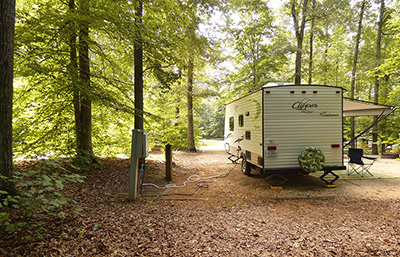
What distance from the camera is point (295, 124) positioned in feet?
18.7

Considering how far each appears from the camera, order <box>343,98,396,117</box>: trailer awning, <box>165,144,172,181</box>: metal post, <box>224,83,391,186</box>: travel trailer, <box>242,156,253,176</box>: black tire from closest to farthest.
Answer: <box>224,83,391,186</box>: travel trailer → <box>165,144,172,181</box>: metal post → <box>242,156,253,176</box>: black tire → <box>343,98,396,117</box>: trailer awning

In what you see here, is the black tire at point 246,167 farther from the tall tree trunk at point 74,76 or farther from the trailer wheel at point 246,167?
the tall tree trunk at point 74,76

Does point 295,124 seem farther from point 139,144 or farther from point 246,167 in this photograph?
point 139,144

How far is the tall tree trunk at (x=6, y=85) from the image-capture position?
2.59m

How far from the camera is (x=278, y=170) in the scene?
18.3 ft

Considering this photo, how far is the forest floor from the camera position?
2.45 m

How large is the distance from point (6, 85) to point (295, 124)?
5996 mm

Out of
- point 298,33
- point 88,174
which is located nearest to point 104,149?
point 88,174

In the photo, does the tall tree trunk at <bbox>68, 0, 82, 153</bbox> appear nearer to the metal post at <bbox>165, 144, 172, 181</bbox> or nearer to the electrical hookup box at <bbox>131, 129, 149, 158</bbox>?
the electrical hookup box at <bbox>131, 129, 149, 158</bbox>

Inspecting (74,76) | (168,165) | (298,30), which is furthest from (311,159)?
(298,30)

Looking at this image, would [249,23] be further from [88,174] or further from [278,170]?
[88,174]

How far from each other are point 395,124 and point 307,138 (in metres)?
11.4

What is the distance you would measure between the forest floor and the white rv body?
85 centimetres

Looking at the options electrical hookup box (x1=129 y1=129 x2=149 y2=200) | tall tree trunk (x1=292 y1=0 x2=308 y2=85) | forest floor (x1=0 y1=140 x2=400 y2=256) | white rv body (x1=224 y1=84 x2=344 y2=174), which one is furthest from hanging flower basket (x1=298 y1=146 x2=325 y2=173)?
tall tree trunk (x1=292 y1=0 x2=308 y2=85)
